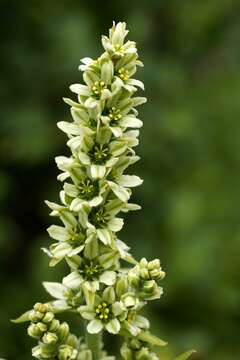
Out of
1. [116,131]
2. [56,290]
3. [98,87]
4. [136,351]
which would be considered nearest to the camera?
[116,131]

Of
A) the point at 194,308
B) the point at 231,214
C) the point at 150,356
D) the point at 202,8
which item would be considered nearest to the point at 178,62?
the point at 202,8

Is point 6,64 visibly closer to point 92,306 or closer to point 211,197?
point 211,197

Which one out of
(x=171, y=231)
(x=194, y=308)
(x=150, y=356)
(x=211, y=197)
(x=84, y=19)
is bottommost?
(x=150, y=356)

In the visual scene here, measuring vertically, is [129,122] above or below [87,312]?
above

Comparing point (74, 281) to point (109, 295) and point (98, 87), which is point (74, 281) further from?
point (98, 87)

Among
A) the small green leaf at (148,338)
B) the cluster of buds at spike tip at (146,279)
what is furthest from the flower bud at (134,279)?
the small green leaf at (148,338)

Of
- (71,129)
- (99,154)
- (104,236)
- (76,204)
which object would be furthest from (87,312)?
(71,129)

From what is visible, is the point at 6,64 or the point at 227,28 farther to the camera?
the point at 227,28
